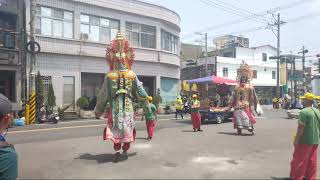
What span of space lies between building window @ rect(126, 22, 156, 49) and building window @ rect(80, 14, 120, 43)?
1303 mm

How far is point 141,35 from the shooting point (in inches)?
1417

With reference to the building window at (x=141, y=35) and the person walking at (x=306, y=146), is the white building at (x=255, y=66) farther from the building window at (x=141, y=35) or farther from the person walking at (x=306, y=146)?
the person walking at (x=306, y=146)

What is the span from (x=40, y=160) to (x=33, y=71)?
644 inches

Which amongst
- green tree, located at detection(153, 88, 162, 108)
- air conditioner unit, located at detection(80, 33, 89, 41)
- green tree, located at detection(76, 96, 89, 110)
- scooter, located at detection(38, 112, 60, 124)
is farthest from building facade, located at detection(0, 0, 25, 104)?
green tree, located at detection(153, 88, 162, 108)

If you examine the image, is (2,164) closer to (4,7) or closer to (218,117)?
(218,117)

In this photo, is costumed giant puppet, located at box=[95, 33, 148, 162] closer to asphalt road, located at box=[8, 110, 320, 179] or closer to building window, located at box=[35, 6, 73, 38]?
asphalt road, located at box=[8, 110, 320, 179]

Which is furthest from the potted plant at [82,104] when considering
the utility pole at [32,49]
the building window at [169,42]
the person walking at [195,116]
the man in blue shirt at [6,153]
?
the man in blue shirt at [6,153]

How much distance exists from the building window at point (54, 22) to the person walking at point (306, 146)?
76.2 feet

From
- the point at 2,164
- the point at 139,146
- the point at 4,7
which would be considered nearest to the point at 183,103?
the point at 4,7

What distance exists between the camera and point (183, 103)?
28625 millimetres

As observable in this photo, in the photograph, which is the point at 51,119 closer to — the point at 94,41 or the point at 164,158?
the point at 94,41

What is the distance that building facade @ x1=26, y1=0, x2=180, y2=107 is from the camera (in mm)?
29031

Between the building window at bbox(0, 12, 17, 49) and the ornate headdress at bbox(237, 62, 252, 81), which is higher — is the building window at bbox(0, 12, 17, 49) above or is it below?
above

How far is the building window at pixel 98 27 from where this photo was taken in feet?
103
